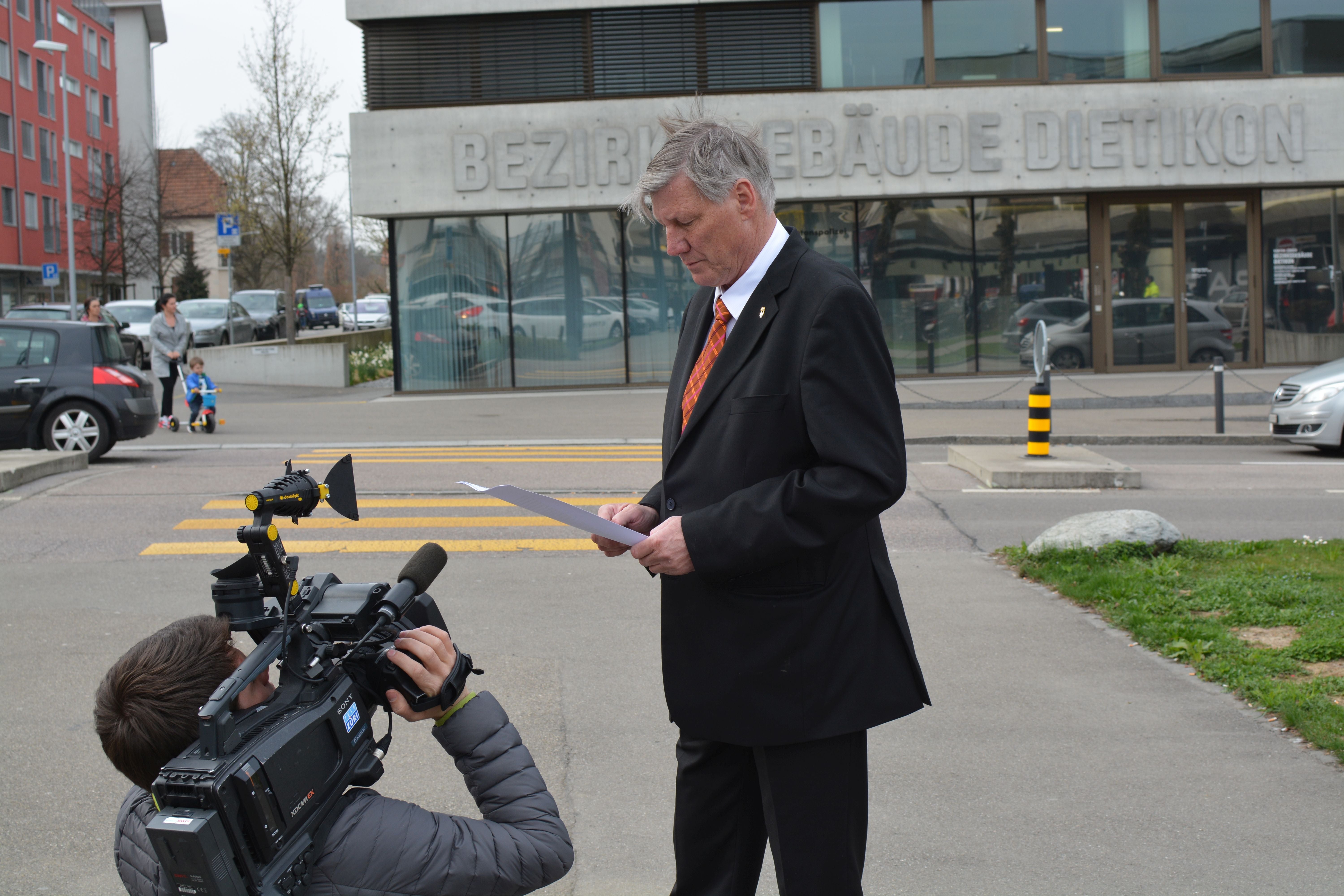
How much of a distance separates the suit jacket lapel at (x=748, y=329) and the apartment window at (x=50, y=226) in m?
60.5

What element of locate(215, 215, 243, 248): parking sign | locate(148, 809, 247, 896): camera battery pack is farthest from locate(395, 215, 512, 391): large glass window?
locate(148, 809, 247, 896): camera battery pack

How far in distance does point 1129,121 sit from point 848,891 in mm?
22041

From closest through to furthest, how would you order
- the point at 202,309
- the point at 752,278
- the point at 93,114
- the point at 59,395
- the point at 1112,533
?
the point at 752,278 → the point at 1112,533 → the point at 59,395 → the point at 202,309 → the point at 93,114

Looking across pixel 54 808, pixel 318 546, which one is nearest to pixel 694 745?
pixel 54 808

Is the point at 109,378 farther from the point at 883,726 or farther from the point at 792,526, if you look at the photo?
the point at 792,526

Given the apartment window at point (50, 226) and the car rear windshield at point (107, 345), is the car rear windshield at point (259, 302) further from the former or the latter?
the car rear windshield at point (107, 345)

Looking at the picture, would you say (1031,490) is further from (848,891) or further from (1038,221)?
(1038,221)

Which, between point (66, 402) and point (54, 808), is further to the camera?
point (66, 402)

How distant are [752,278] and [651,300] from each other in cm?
2064

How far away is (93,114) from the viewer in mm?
62594

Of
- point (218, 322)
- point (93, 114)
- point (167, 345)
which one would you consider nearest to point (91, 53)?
point (93, 114)

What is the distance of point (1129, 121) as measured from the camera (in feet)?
72.0

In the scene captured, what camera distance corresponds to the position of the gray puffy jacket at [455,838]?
2.05m

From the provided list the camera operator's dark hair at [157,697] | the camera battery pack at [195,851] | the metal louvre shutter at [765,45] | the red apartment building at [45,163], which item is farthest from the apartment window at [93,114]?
the camera battery pack at [195,851]
